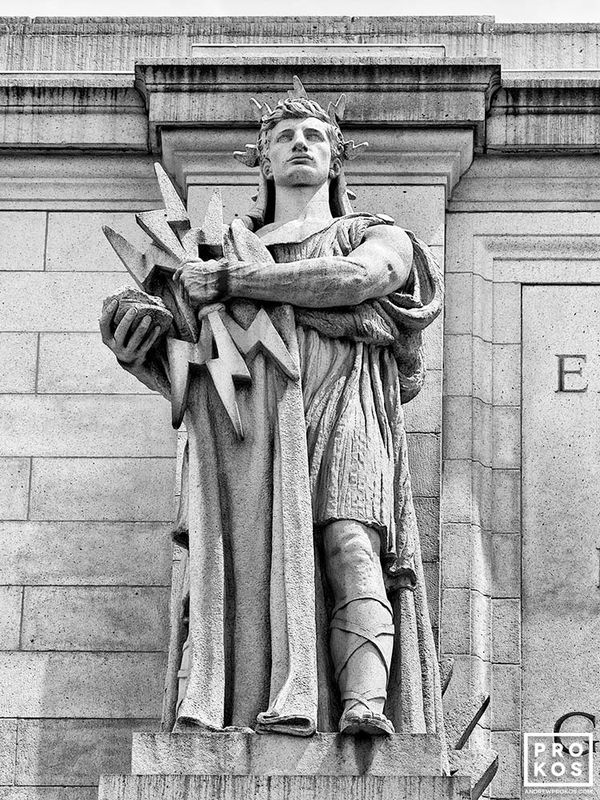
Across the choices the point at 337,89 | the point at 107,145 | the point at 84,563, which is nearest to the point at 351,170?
the point at 337,89

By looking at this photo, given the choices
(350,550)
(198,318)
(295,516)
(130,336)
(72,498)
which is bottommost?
(350,550)

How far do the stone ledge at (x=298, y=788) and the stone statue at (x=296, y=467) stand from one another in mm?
264

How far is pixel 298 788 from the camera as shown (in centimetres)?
1087

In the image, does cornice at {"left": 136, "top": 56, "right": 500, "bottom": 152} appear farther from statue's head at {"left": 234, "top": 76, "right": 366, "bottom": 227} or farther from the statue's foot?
the statue's foot

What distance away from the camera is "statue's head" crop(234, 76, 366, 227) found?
12406mm

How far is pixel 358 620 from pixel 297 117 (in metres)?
2.61

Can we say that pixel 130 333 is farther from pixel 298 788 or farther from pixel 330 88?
pixel 330 88

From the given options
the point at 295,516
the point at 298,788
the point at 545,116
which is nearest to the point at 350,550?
the point at 295,516

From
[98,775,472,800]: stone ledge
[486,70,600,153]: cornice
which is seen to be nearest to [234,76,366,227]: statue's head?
[486,70,600,153]: cornice

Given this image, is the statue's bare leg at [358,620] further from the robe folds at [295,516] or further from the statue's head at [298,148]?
the statue's head at [298,148]

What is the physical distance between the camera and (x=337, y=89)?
13.8 metres

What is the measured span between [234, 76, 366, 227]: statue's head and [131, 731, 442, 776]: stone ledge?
8.97ft

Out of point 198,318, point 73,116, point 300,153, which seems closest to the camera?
point 198,318

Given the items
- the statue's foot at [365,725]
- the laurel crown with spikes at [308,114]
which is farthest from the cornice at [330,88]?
the statue's foot at [365,725]
